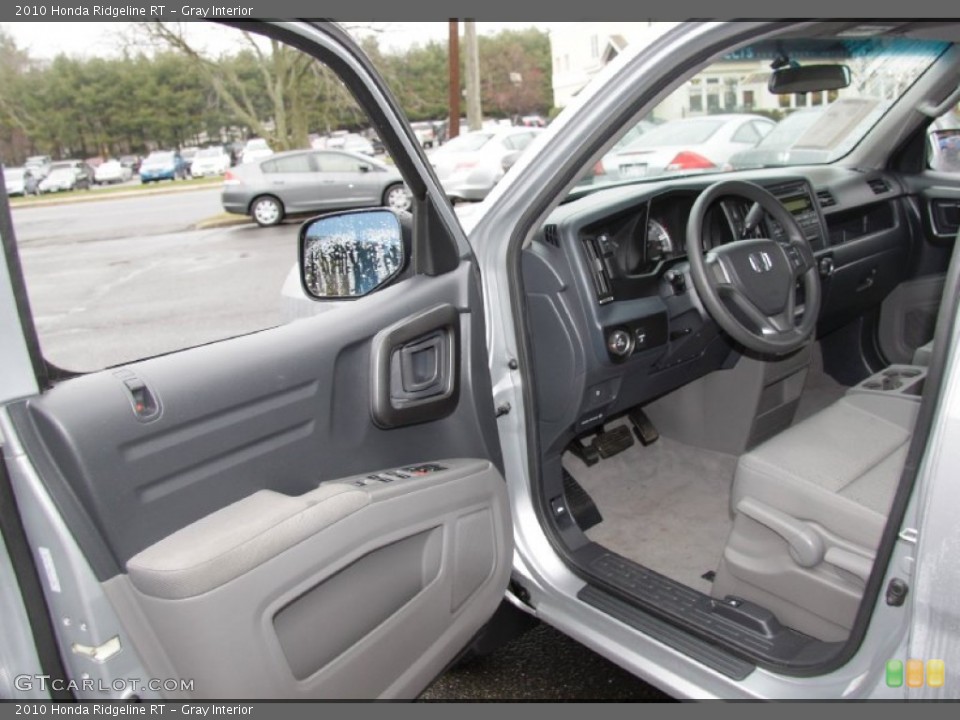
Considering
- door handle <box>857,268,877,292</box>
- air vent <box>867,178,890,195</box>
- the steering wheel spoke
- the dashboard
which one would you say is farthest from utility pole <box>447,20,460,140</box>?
the steering wheel spoke

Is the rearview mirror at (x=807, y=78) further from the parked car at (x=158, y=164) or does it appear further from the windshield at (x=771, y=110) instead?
the parked car at (x=158, y=164)

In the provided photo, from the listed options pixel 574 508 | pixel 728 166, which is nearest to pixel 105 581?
pixel 574 508

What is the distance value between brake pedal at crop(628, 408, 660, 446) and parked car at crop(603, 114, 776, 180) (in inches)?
39.5

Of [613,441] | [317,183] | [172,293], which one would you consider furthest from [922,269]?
[172,293]

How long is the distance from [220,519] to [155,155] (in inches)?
35.0

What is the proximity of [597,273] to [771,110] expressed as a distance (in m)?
2.19

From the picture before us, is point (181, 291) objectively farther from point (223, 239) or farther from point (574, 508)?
point (574, 508)

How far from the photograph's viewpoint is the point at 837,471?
76.5 inches

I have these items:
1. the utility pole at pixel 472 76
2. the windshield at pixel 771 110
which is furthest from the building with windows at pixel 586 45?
the utility pole at pixel 472 76

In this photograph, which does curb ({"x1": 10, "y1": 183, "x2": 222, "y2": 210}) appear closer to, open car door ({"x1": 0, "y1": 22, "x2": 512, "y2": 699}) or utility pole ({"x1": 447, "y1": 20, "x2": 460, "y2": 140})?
open car door ({"x1": 0, "y1": 22, "x2": 512, "y2": 699})

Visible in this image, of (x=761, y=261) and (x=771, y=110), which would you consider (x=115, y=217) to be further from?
(x=771, y=110)

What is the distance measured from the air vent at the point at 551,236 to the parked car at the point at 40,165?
52.1 inches

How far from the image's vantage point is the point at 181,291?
2.46 metres

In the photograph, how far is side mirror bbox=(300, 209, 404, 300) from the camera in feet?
6.57
